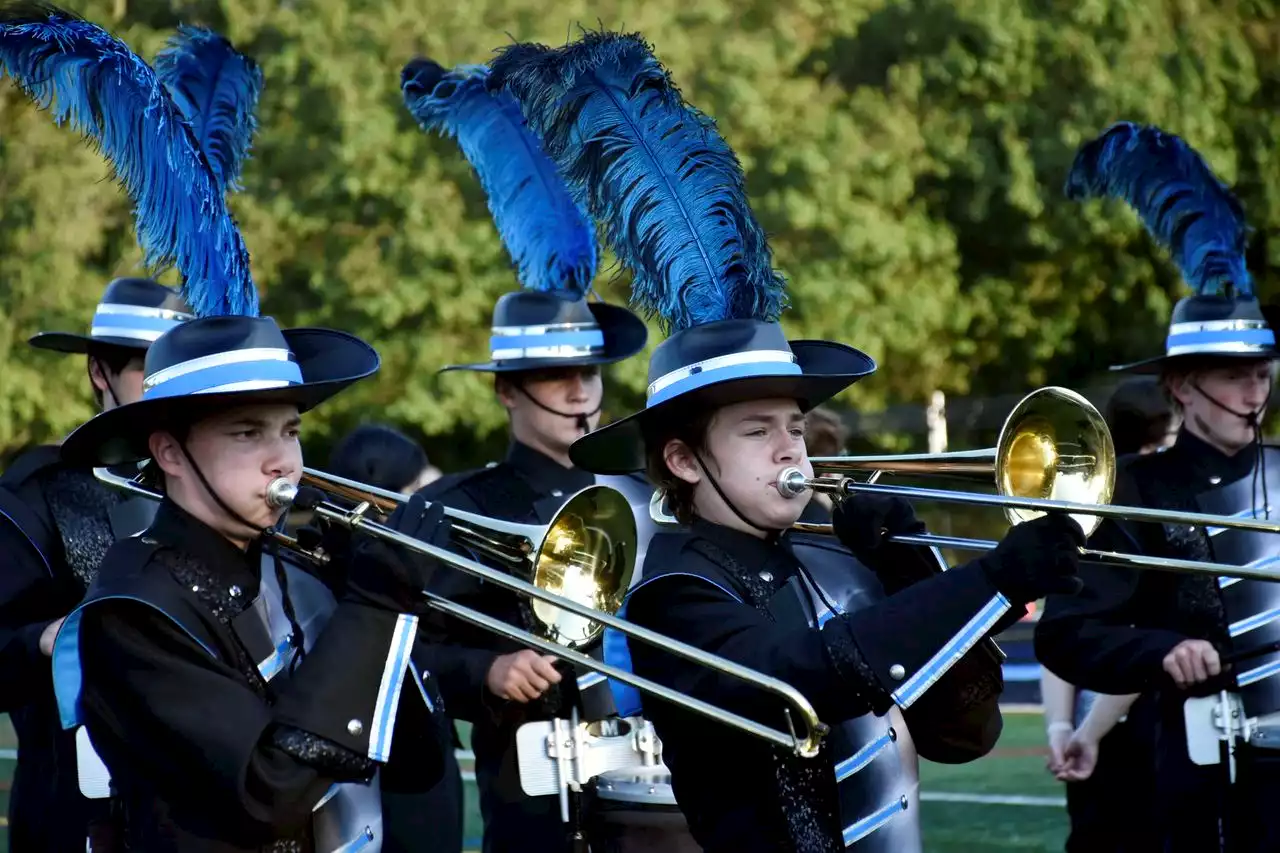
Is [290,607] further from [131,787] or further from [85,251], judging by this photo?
[85,251]

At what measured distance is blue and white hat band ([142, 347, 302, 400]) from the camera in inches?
158

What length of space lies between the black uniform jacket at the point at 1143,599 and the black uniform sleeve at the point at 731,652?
7.64 ft

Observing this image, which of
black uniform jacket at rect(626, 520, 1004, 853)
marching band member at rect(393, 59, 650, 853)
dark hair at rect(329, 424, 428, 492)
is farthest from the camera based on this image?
dark hair at rect(329, 424, 428, 492)

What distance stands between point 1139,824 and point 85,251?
47.3ft

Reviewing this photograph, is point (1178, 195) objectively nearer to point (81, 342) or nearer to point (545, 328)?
point (545, 328)

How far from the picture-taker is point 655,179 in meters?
4.71

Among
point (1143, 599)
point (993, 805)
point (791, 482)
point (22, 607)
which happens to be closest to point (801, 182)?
point (993, 805)

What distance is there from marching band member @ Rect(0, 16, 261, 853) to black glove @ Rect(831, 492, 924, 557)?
6.89ft

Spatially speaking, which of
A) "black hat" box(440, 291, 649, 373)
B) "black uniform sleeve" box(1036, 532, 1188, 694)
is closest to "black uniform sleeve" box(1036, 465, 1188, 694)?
"black uniform sleeve" box(1036, 532, 1188, 694)

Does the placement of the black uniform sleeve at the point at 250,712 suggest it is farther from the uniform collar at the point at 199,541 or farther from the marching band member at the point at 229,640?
the uniform collar at the point at 199,541

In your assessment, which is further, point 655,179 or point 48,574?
point 48,574

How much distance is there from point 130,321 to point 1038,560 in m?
3.38

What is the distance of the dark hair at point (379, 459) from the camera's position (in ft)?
27.4

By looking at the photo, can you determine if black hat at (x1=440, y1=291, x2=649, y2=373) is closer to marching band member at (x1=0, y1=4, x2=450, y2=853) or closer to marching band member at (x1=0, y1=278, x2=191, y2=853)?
marching band member at (x1=0, y1=278, x2=191, y2=853)
